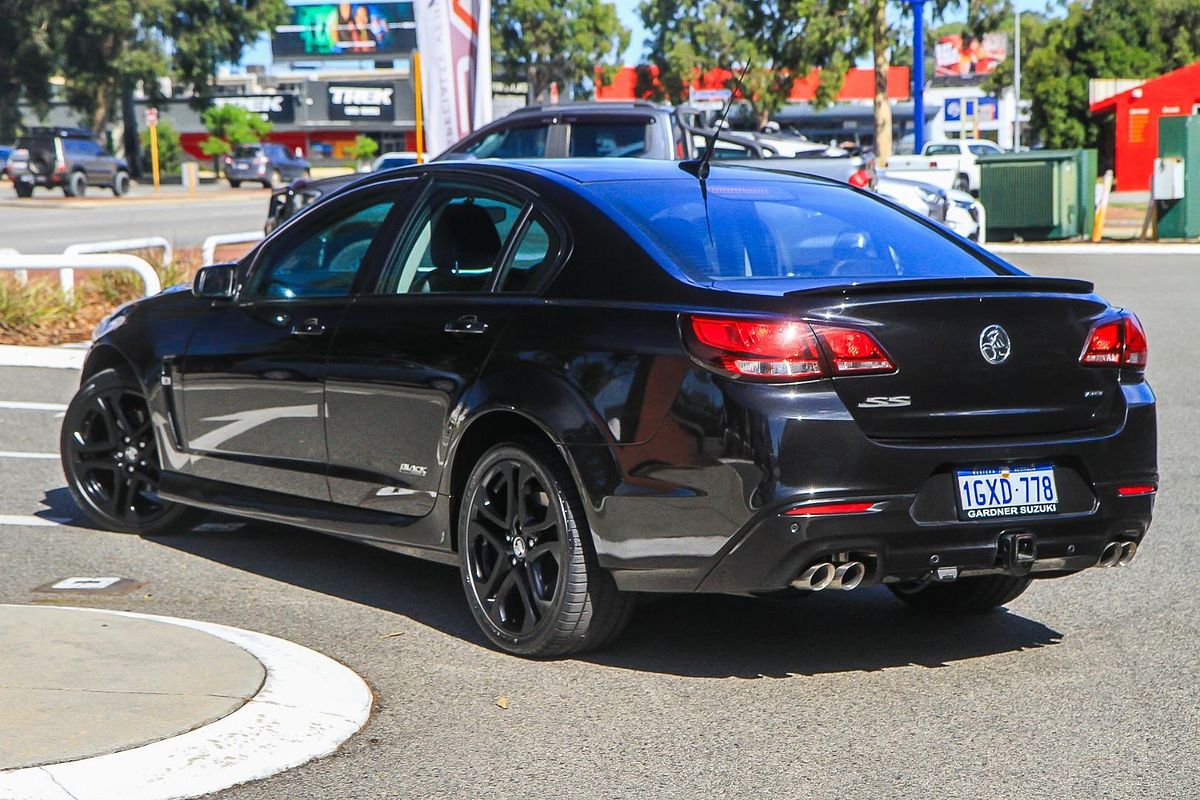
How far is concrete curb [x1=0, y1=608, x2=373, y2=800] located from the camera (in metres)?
4.06

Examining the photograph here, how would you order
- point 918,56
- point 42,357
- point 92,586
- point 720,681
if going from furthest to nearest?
1. point 918,56
2. point 42,357
3. point 92,586
4. point 720,681

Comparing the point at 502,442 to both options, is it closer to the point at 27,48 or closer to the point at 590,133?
the point at 590,133

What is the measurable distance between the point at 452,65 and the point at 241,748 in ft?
43.0

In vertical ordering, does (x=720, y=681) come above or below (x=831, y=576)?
below

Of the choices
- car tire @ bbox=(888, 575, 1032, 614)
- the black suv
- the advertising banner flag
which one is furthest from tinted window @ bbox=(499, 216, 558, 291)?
the black suv

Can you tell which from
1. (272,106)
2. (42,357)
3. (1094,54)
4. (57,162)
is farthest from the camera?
(272,106)

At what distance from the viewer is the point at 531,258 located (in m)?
5.72

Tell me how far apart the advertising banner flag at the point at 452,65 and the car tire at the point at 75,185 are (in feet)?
130

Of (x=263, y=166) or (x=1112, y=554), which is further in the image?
(x=263, y=166)

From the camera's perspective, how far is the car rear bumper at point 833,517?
4887 millimetres

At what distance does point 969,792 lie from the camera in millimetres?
4215

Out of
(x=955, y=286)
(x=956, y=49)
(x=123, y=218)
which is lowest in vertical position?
(x=123, y=218)

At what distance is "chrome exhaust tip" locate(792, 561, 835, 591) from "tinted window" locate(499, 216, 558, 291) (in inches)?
52.8

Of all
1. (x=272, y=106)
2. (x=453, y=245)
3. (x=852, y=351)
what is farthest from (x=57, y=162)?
(x=272, y=106)
